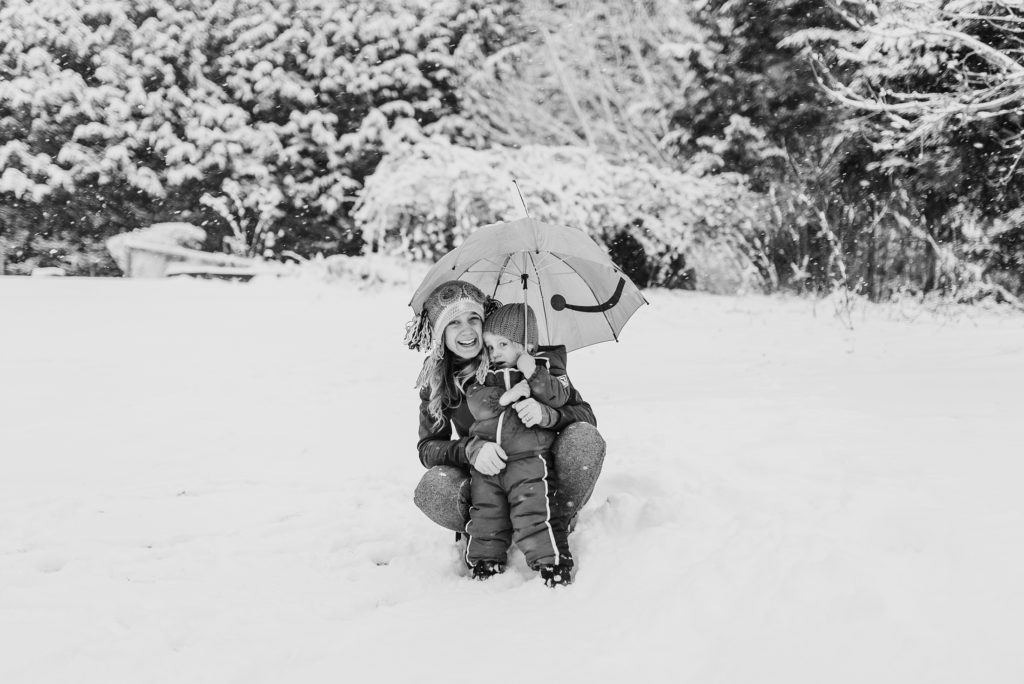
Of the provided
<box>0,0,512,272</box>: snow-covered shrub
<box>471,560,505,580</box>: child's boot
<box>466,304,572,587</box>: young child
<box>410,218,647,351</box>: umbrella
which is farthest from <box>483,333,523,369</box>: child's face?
<box>0,0,512,272</box>: snow-covered shrub

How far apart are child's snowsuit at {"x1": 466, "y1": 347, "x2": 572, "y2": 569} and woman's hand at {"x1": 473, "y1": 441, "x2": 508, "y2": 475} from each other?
0.13 feet

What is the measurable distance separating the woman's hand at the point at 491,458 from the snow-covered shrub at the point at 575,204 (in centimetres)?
813

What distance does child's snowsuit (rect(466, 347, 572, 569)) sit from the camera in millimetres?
2674

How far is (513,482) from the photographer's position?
8.94 feet

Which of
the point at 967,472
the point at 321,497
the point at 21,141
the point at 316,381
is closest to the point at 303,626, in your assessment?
the point at 321,497

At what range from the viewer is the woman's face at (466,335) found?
2850 mm

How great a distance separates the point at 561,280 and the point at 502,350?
0.50 m

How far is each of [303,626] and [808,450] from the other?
7.56 feet

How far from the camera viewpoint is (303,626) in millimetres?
2400

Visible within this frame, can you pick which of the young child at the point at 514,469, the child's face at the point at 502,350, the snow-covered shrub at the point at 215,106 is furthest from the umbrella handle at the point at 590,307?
the snow-covered shrub at the point at 215,106

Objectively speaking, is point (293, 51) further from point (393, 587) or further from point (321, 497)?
point (393, 587)

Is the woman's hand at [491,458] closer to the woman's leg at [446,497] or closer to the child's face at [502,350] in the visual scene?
the woman's leg at [446,497]

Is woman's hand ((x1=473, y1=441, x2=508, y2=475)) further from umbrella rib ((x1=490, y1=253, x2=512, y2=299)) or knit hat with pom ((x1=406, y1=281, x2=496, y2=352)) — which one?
umbrella rib ((x1=490, y1=253, x2=512, y2=299))

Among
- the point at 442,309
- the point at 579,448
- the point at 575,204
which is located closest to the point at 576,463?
the point at 579,448
